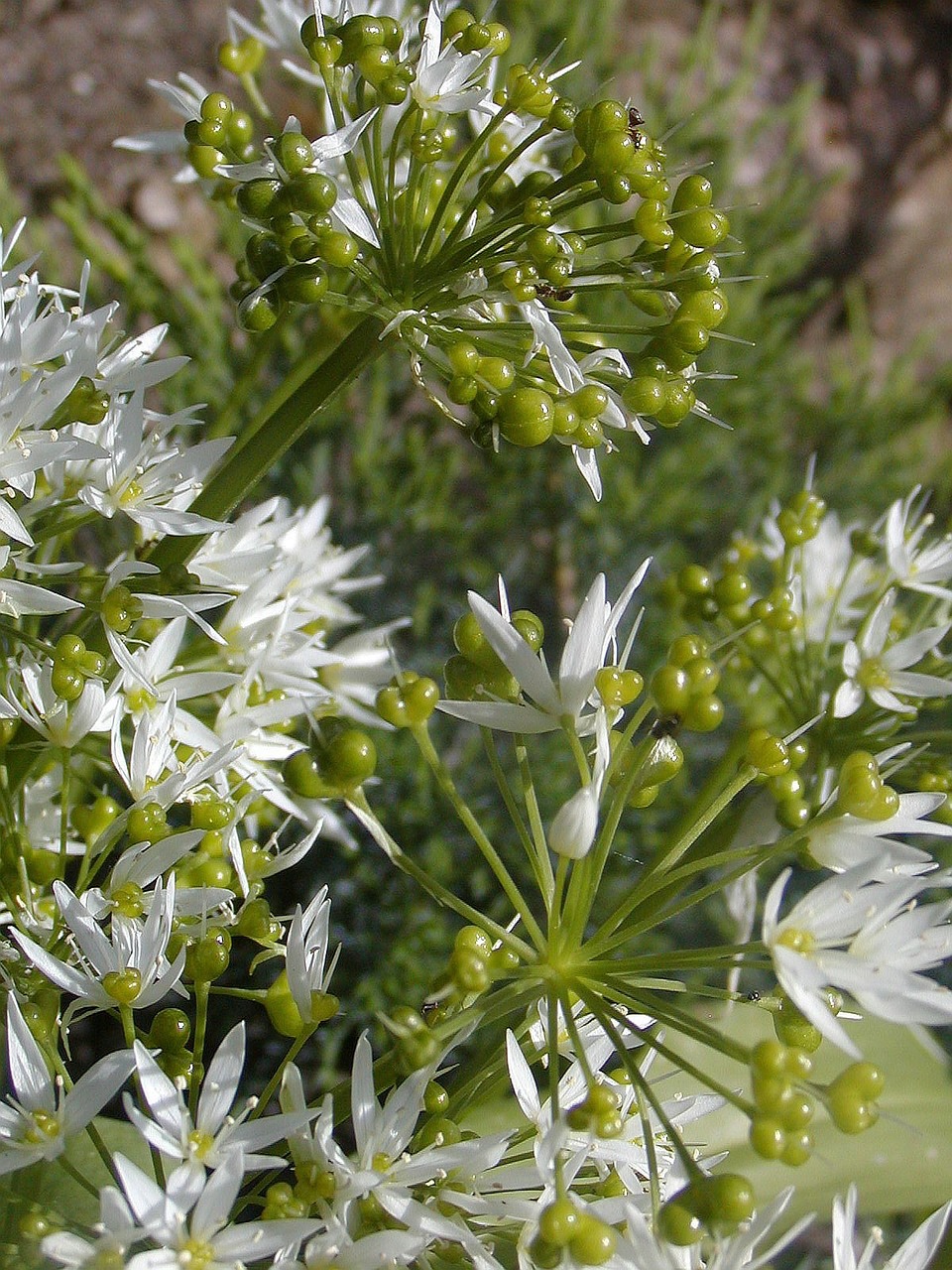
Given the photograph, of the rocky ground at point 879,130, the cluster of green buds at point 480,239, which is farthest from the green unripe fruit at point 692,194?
the rocky ground at point 879,130

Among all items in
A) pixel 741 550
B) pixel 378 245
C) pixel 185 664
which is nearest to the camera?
pixel 378 245

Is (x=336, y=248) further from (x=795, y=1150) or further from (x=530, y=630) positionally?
(x=795, y=1150)

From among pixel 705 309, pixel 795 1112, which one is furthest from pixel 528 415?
pixel 795 1112

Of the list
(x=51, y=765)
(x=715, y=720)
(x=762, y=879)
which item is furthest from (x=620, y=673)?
(x=762, y=879)

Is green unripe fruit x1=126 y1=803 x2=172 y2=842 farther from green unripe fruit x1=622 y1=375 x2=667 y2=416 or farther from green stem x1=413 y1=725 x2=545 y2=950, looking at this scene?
green unripe fruit x1=622 y1=375 x2=667 y2=416

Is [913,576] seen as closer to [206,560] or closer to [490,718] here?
[490,718]

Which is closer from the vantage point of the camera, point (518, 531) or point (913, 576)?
point (913, 576)

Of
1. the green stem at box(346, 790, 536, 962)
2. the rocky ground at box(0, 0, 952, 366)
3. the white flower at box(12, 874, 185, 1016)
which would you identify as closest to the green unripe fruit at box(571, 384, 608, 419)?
the green stem at box(346, 790, 536, 962)
